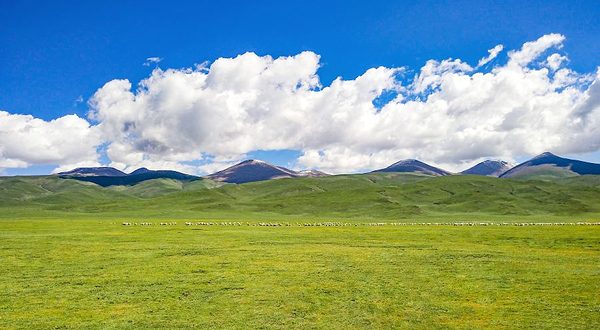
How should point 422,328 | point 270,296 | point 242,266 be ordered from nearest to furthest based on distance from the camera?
point 422,328 → point 270,296 → point 242,266

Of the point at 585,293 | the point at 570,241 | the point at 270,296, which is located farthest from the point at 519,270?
the point at 570,241

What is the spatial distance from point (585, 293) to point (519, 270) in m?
7.43

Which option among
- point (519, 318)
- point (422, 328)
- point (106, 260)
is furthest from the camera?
point (106, 260)

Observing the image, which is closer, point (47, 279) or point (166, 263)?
point (47, 279)

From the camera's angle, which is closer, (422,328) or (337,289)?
(422,328)

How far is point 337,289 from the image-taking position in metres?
25.4

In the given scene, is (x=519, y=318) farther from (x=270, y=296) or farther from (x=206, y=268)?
(x=206, y=268)

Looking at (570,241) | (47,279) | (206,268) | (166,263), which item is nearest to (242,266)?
(206,268)

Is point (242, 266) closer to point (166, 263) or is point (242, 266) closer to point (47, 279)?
point (166, 263)

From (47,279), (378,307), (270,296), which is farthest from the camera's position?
(47,279)

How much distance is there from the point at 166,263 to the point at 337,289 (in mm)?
16119

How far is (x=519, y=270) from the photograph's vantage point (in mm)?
31422

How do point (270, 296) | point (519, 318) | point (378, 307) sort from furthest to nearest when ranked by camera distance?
point (270, 296) → point (378, 307) → point (519, 318)

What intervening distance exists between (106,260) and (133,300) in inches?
611
